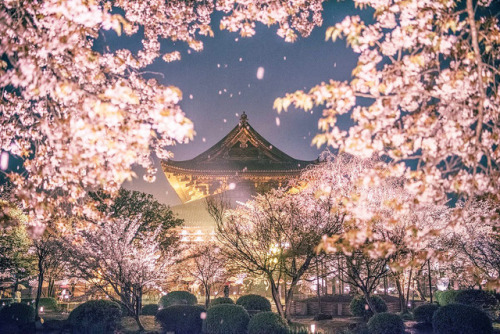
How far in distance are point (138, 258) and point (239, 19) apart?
10298mm

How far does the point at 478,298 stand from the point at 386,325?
8182mm

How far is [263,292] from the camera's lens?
27906mm

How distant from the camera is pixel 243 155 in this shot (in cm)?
4019

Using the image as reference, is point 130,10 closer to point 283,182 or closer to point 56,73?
point 56,73

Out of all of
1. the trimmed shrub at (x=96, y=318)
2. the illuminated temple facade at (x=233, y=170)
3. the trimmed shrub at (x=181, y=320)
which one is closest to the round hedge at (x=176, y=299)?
the trimmed shrub at (x=181, y=320)

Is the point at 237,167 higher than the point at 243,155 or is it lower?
lower

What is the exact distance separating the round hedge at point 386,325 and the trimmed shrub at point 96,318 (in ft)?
32.1

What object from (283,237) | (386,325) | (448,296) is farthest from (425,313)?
(283,237)

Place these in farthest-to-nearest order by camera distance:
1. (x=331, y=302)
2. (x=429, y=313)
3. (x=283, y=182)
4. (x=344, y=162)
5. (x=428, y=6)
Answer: (x=283, y=182)
(x=344, y=162)
(x=331, y=302)
(x=429, y=313)
(x=428, y=6)

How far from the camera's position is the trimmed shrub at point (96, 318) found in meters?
14.4

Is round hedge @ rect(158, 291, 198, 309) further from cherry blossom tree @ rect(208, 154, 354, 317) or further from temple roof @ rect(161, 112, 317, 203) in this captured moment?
temple roof @ rect(161, 112, 317, 203)

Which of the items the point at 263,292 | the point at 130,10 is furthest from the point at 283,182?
the point at 130,10

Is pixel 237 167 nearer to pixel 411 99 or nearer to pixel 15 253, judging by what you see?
pixel 15 253

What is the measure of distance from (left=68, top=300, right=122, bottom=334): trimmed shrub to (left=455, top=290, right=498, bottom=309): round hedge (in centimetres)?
1611
